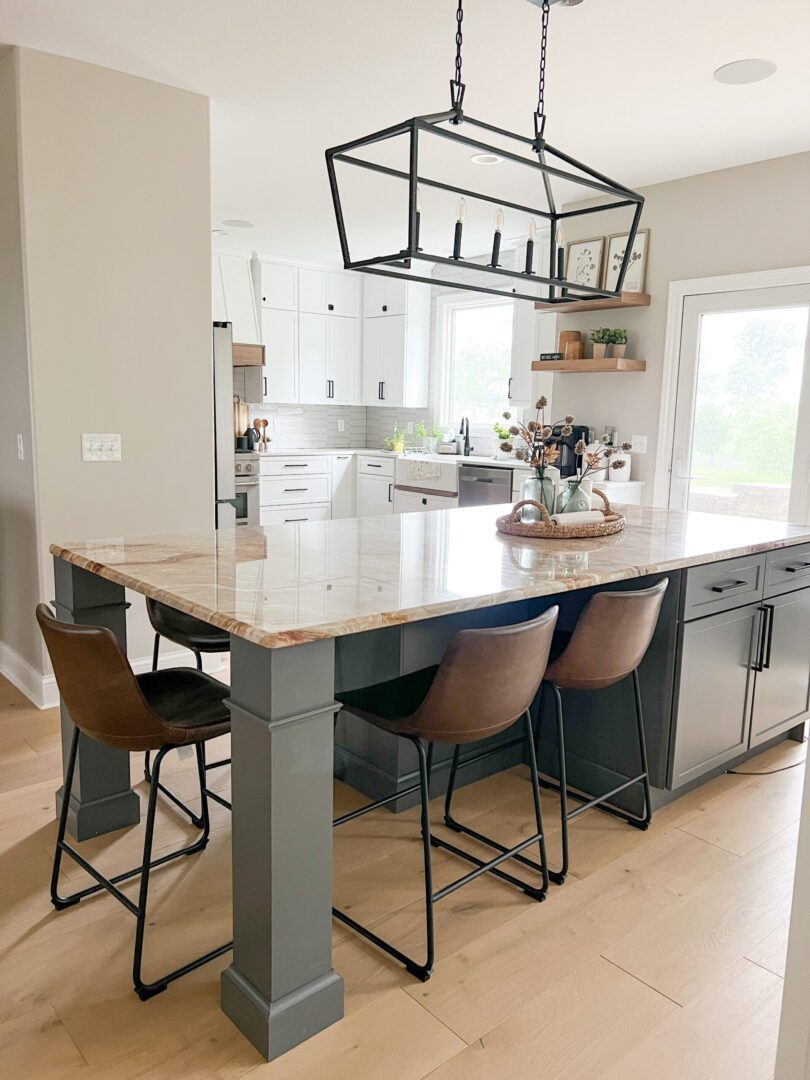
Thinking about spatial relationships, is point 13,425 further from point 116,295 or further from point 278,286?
point 278,286

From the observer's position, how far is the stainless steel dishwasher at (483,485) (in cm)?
590

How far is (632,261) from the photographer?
16.4 feet

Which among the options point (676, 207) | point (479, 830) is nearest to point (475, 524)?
point (479, 830)

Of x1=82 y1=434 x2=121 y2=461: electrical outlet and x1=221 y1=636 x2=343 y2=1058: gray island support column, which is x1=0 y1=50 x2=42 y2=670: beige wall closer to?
x1=82 y1=434 x2=121 y2=461: electrical outlet

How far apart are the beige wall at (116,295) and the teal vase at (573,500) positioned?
1808 millimetres

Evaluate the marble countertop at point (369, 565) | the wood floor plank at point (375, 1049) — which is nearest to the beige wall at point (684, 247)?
the marble countertop at point (369, 565)

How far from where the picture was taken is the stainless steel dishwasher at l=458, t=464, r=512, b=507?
232 inches

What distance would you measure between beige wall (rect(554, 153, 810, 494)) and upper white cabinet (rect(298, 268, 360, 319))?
9.54ft

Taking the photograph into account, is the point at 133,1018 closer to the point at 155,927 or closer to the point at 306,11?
the point at 155,927

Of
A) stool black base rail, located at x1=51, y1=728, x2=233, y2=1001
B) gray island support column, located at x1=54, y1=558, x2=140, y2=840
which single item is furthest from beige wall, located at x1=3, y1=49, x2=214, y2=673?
stool black base rail, located at x1=51, y1=728, x2=233, y2=1001

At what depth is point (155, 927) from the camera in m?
2.10

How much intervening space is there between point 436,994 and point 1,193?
11.5ft

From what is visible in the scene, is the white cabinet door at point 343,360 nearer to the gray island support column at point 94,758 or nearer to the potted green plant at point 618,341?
the potted green plant at point 618,341

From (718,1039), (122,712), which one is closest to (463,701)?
(122,712)
